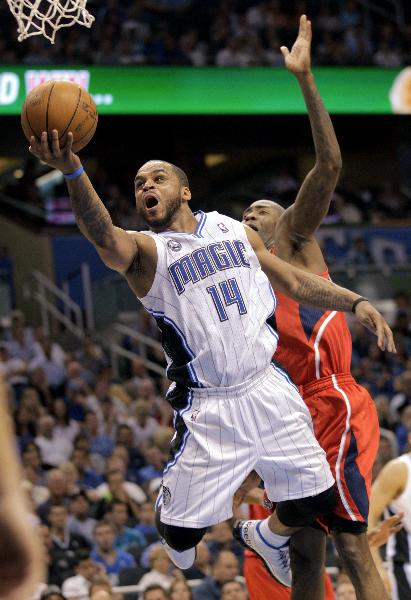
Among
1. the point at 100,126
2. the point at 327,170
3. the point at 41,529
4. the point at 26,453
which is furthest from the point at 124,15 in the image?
the point at 327,170

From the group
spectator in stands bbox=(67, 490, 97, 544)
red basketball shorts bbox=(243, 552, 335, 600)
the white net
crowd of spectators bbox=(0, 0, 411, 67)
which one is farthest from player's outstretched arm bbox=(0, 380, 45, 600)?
crowd of spectators bbox=(0, 0, 411, 67)

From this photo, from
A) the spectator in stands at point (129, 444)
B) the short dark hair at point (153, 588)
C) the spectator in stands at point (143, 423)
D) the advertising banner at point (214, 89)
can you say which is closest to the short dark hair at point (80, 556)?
the short dark hair at point (153, 588)

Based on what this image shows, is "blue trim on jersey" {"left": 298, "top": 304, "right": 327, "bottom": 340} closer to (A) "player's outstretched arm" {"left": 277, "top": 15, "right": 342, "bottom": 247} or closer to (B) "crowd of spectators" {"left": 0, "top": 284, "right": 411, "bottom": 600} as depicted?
(A) "player's outstretched arm" {"left": 277, "top": 15, "right": 342, "bottom": 247}

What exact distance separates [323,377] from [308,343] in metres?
0.21

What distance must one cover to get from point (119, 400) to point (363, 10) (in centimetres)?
1218

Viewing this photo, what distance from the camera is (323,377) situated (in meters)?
5.71

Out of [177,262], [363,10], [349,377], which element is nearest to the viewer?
[177,262]

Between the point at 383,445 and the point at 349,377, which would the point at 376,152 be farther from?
the point at 349,377

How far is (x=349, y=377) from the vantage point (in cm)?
579

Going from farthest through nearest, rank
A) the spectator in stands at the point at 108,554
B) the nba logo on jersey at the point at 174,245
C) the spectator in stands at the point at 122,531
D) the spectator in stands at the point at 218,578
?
the spectator in stands at the point at 122,531 < the spectator in stands at the point at 108,554 < the spectator in stands at the point at 218,578 < the nba logo on jersey at the point at 174,245

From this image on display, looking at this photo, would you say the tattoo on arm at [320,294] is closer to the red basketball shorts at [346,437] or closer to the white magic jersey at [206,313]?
the white magic jersey at [206,313]

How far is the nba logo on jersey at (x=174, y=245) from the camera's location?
4965 millimetres

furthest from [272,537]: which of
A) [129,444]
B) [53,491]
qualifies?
[129,444]

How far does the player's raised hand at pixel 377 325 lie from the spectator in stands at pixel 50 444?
24.2ft
